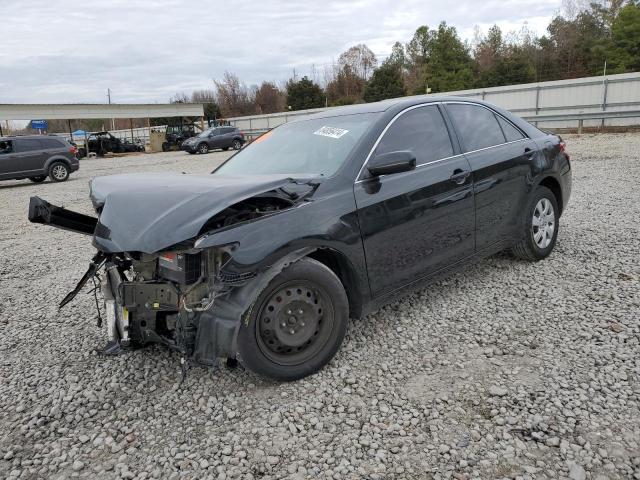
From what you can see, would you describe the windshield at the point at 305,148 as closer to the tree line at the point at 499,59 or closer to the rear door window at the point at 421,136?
the rear door window at the point at 421,136

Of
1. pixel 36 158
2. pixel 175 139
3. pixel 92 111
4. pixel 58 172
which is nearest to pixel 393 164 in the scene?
pixel 36 158

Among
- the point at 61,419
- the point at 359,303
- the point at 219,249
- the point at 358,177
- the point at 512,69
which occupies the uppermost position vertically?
the point at 512,69

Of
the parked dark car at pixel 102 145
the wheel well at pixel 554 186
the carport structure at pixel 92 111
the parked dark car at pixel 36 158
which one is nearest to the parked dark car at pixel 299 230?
the wheel well at pixel 554 186

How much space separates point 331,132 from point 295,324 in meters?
1.62

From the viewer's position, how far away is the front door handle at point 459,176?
387 cm

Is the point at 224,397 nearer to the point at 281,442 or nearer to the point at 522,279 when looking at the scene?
the point at 281,442

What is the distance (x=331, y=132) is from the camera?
3824 millimetres

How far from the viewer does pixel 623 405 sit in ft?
8.58

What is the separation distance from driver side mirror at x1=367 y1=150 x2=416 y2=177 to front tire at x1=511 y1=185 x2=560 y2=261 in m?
1.87

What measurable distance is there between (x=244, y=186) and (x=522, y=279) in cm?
288

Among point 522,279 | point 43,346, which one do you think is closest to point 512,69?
point 522,279

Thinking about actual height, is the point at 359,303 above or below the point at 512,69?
below

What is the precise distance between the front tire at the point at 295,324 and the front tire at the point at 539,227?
→ 2.40 m

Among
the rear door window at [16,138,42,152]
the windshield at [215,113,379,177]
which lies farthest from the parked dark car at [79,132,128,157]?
the windshield at [215,113,379,177]
